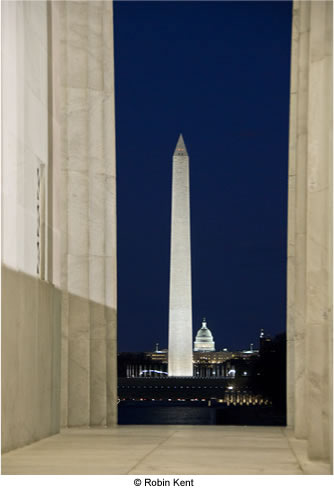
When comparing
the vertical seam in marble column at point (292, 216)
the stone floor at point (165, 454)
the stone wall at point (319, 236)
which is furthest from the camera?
the vertical seam in marble column at point (292, 216)

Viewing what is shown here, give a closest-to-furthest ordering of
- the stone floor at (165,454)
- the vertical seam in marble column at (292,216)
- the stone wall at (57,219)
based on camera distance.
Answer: the stone floor at (165,454), the stone wall at (57,219), the vertical seam in marble column at (292,216)

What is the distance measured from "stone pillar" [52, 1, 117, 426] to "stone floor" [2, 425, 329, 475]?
391 cm

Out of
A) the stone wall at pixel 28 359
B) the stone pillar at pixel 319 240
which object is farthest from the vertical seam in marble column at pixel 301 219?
the stone wall at pixel 28 359

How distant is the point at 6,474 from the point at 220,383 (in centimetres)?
18631

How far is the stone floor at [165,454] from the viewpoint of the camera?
1617cm

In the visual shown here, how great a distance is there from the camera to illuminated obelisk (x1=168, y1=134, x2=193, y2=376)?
122 m

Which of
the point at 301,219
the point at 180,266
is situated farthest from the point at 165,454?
the point at 180,266

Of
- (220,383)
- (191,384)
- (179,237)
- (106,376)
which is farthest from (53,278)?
(220,383)

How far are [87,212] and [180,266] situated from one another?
9414 centimetres

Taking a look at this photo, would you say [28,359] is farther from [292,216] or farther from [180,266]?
[180,266]

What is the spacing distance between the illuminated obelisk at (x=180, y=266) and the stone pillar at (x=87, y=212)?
3464 inches

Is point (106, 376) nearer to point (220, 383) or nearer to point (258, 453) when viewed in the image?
point (258, 453)

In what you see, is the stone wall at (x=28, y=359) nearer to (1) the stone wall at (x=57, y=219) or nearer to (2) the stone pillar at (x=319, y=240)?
(1) the stone wall at (x=57, y=219)

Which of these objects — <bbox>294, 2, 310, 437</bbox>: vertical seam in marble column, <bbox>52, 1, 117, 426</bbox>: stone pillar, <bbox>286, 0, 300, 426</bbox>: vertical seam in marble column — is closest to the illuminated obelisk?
<bbox>52, 1, 117, 426</bbox>: stone pillar
